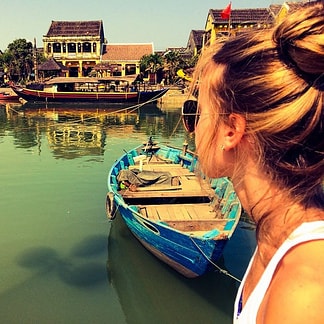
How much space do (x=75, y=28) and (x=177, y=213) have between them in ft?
148

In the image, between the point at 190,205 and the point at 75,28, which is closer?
the point at 190,205

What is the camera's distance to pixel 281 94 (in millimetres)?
712

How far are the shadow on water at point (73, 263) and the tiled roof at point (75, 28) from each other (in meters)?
42.0

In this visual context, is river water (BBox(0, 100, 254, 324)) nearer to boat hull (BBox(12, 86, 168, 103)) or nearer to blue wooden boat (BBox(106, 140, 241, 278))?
blue wooden boat (BBox(106, 140, 241, 278))

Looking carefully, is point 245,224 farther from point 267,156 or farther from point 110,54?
point 110,54

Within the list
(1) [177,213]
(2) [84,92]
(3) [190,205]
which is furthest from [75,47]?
(1) [177,213]

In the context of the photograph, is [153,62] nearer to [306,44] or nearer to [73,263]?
[73,263]

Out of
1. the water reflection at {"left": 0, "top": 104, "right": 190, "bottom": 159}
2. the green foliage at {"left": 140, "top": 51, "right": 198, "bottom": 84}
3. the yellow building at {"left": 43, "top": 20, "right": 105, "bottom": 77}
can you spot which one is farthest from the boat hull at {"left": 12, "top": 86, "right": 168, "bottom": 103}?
the yellow building at {"left": 43, "top": 20, "right": 105, "bottom": 77}

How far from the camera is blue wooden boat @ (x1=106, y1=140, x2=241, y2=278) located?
4846 millimetres

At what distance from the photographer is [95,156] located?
15.0 m

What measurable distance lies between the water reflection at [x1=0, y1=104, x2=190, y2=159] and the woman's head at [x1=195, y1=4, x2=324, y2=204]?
12008 millimetres

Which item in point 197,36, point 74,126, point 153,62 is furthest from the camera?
point 197,36

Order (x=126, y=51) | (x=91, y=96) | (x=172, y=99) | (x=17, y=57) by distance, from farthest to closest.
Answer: (x=126, y=51)
(x=17, y=57)
(x=172, y=99)
(x=91, y=96)

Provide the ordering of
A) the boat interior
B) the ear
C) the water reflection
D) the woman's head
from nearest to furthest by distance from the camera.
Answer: the woman's head, the ear, the boat interior, the water reflection
